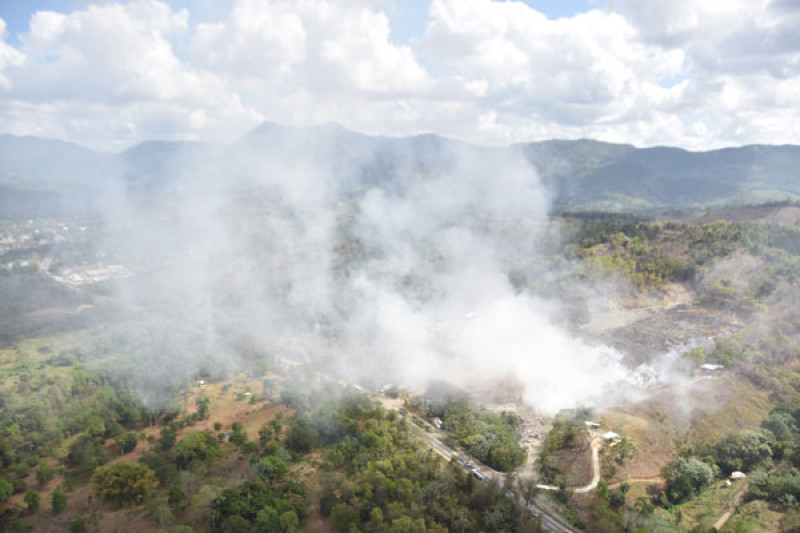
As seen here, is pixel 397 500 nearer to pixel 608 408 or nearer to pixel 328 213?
pixel 608 408

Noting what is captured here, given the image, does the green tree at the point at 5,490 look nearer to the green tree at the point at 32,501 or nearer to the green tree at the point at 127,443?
the green tree at the point at 32,501

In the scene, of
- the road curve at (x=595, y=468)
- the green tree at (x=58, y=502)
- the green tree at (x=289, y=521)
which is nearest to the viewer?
the green tree at (x=289, y=521)

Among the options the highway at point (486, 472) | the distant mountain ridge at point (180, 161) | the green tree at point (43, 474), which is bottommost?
the highway at point (486, 472)

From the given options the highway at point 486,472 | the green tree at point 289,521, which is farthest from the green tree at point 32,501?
the highway at point 486,472

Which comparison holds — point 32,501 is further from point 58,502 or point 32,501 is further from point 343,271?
point 343,271

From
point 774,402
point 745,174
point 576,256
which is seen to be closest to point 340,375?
point 774,402

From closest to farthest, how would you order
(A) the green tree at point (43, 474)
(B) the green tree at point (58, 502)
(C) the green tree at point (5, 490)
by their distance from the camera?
(B) the green tree at point (58, 502), (C) the green tree at point (5, 490), (A) the green tree at point (43, 474)
